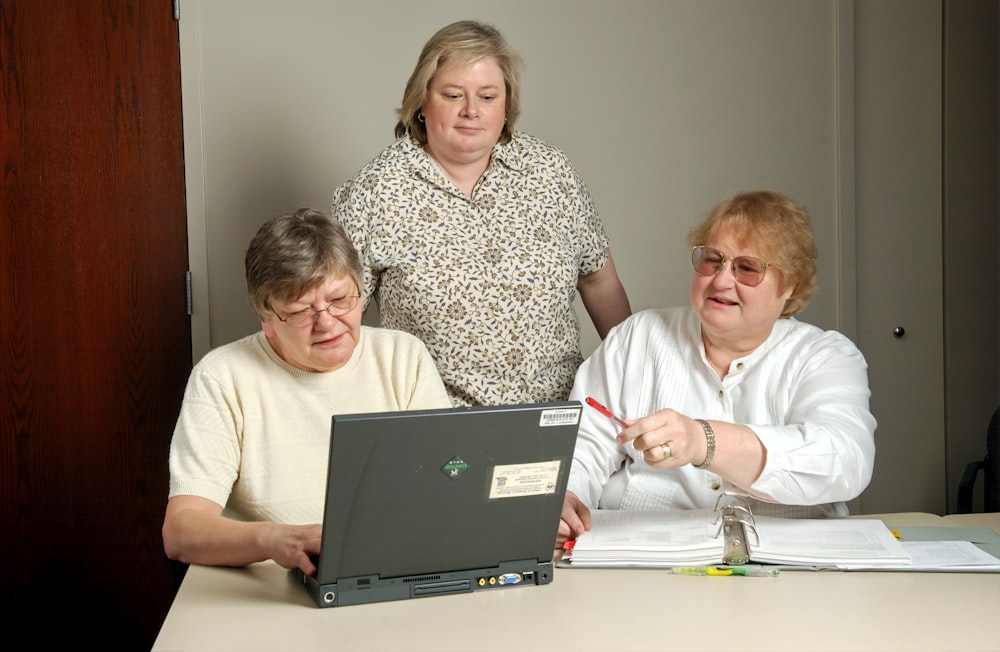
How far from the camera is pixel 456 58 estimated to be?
96.0 inches

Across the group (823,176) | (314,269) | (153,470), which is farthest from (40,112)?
(823,176)

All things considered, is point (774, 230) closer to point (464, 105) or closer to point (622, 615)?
point (464, 105)

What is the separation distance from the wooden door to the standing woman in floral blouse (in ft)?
3.04

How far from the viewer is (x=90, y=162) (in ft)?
10.1

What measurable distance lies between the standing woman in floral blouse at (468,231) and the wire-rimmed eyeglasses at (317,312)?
44cm

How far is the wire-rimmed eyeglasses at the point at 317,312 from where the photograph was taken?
1927 millimetres

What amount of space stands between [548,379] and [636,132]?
1182 mm

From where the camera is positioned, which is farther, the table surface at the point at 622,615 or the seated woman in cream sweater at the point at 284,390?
the seated woman in cream sweater at the point at 284,390

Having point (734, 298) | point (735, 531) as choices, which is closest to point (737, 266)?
point (734, 298)

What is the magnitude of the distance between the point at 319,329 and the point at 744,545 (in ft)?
2.75

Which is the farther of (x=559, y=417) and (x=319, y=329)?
(x=319, y=329)

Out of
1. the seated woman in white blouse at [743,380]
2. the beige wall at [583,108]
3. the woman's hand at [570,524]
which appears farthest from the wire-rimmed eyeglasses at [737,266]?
the beige wall at [583,108]

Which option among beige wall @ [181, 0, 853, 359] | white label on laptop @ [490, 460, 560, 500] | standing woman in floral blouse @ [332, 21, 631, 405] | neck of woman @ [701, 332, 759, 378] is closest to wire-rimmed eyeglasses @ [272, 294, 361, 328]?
standing woman in floral blouse @ [332, 21, 631, 405]

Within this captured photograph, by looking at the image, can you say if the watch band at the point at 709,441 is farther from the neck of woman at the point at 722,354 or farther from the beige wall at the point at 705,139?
the beige wall at the point at 705,139
